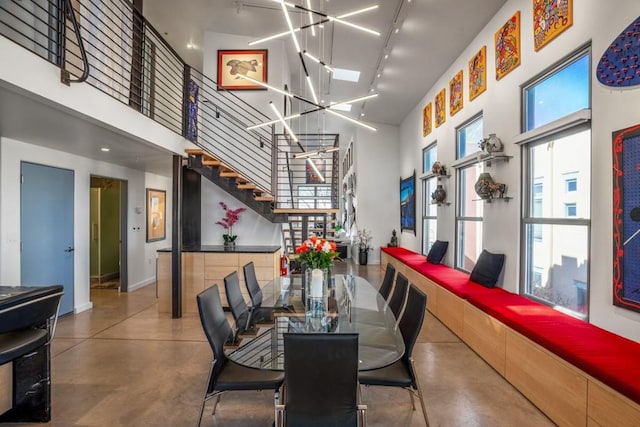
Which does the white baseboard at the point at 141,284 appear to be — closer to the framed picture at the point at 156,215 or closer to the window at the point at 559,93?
the framed picture at the point at 156,215

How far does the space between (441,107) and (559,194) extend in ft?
11.2

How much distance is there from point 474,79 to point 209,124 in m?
4.64

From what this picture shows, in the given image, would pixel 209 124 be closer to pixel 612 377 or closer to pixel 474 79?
pixel 474 79

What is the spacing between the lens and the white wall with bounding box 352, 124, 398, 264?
9781 mm

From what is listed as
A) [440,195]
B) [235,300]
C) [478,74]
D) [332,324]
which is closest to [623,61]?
[478,74]

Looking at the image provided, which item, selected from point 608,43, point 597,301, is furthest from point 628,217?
point 608,43

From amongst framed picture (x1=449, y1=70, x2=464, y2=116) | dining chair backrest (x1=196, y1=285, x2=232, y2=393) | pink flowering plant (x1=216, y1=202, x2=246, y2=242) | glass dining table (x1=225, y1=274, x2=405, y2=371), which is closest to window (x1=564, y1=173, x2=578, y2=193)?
glass dining table (x1=225, y1=274, x2=405, y2=371)

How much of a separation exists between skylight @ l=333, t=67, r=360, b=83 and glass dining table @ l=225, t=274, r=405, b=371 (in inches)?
198

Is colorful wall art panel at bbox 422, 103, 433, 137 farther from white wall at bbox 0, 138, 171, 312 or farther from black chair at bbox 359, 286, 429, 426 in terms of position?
white wall at bbox 0, 138, 171, 312

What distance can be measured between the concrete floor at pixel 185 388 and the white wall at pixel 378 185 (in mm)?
5480

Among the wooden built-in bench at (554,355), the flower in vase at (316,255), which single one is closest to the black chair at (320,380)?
the flower in vase at (316,255)

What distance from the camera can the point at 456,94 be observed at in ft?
18.0

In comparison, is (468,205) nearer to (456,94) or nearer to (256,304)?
(456,94)

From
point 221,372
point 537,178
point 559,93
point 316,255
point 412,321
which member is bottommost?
point 221,372
